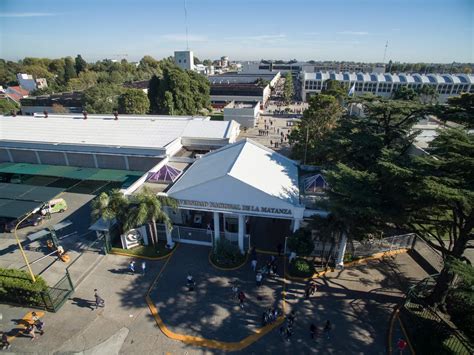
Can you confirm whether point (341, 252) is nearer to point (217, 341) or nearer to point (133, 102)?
point (217, 341)

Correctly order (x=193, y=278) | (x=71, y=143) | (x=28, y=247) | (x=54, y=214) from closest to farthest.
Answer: (x=193, y=278)
(x=28, y=247)
(x=54, y=214)
(x=71, y=143)

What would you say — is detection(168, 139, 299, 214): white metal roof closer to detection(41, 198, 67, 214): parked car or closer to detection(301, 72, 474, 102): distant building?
detection(41, 198, 67, 214): parked car

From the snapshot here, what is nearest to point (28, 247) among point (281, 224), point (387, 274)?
point (281, 224)

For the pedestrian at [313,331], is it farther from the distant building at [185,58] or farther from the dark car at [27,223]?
the distant building at [185,58]

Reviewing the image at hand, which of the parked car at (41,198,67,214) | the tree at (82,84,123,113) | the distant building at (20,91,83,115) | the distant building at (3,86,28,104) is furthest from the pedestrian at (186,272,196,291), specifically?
the distant building at (3,86,28,104)

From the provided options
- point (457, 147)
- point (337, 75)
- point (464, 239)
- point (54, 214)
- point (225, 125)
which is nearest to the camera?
point (457, 147)

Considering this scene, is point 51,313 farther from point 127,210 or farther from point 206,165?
point 206,165
